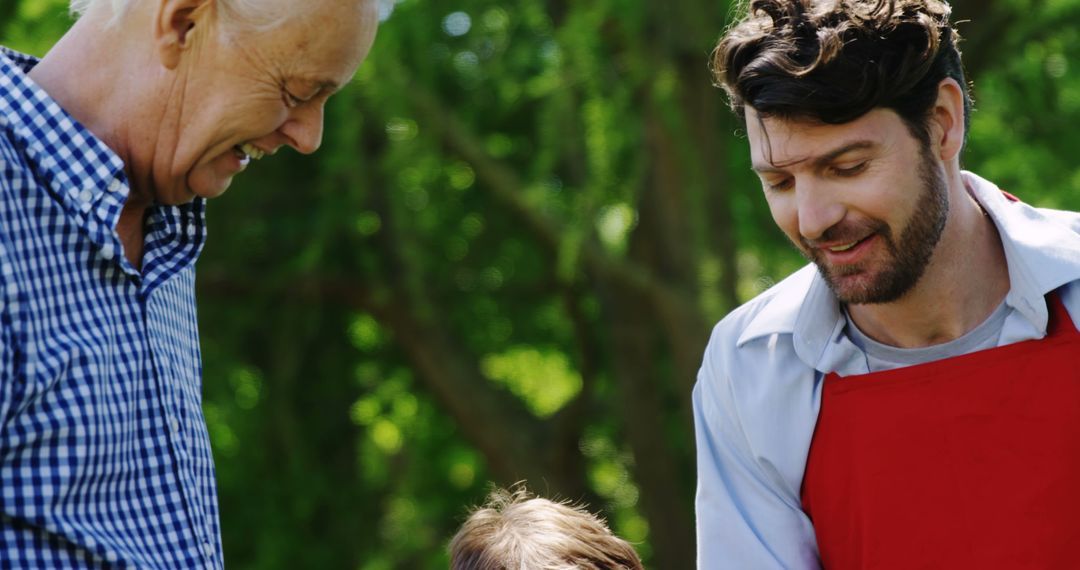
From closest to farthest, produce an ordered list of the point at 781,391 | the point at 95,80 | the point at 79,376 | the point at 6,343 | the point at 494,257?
the point at 6,343, the point at 79,376, the point at 95,80, the point at 781,391, the point at 494,257

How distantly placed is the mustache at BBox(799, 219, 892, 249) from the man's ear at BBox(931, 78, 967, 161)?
18 cm

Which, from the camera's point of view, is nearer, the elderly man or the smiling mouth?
the elderly man

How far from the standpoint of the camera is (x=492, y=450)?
6590 mm

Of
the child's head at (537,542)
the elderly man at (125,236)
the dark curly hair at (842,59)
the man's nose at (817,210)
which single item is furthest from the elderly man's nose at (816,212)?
the elderly man at (125,236)

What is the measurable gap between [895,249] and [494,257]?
4912 mm

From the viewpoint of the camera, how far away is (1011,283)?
2.01 m

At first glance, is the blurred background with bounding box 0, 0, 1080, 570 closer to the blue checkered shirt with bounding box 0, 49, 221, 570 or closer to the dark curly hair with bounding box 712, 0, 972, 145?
the dark curly hair with bounding box 712, 0, 972, 145

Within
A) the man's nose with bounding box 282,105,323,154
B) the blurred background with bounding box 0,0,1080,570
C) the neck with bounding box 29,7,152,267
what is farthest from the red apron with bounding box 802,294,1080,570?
the blurred background with bounding box 0,0,1080,570

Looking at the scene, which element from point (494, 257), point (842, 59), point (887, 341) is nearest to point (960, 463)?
point (887, 341)

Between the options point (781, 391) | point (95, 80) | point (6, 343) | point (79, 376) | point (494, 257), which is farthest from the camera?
point (494, 257)

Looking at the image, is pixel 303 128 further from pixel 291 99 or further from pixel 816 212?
pixel 816 212

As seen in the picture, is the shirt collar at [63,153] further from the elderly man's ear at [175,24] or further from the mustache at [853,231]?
the mustache at [853,231]

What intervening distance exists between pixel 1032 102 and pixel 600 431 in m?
2.90

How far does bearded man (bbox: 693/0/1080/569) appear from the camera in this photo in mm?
1943
